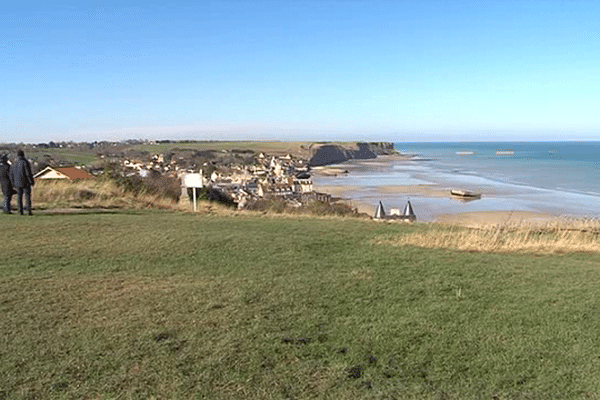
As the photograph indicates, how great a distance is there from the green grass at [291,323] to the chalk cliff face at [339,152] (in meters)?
128

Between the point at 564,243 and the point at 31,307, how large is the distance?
974cm

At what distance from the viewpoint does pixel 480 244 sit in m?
9.86

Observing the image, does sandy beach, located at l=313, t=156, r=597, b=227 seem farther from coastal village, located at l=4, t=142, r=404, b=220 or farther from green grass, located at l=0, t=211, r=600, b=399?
green grass, located at l=0, t=211, r=600, b=399

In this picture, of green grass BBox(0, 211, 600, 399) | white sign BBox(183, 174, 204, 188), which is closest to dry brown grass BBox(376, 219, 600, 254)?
green grass BBox(0, 211, 600, 399)

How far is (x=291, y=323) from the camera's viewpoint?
17.0 ft

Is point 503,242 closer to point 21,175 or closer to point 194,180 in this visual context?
point 194,180

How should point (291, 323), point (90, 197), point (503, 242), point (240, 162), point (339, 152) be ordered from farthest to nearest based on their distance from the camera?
point (339, 152)
point (240, 162)
point (90, 197)
point (503, 242)
point (291, 323)

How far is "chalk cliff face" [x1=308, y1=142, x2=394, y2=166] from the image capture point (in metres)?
146

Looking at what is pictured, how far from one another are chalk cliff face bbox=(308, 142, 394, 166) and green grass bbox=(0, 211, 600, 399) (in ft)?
419

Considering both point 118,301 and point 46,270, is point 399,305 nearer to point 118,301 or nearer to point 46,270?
point 118,301

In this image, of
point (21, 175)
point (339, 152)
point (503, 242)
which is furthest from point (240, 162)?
point (503, 242)

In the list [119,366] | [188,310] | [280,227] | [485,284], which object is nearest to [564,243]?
[485,284]

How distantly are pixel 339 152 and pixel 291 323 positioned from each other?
16178 centimetres

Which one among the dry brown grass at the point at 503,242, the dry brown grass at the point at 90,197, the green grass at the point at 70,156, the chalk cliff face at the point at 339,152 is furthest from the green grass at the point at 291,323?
the chalk cliff face at the point at 339,152
